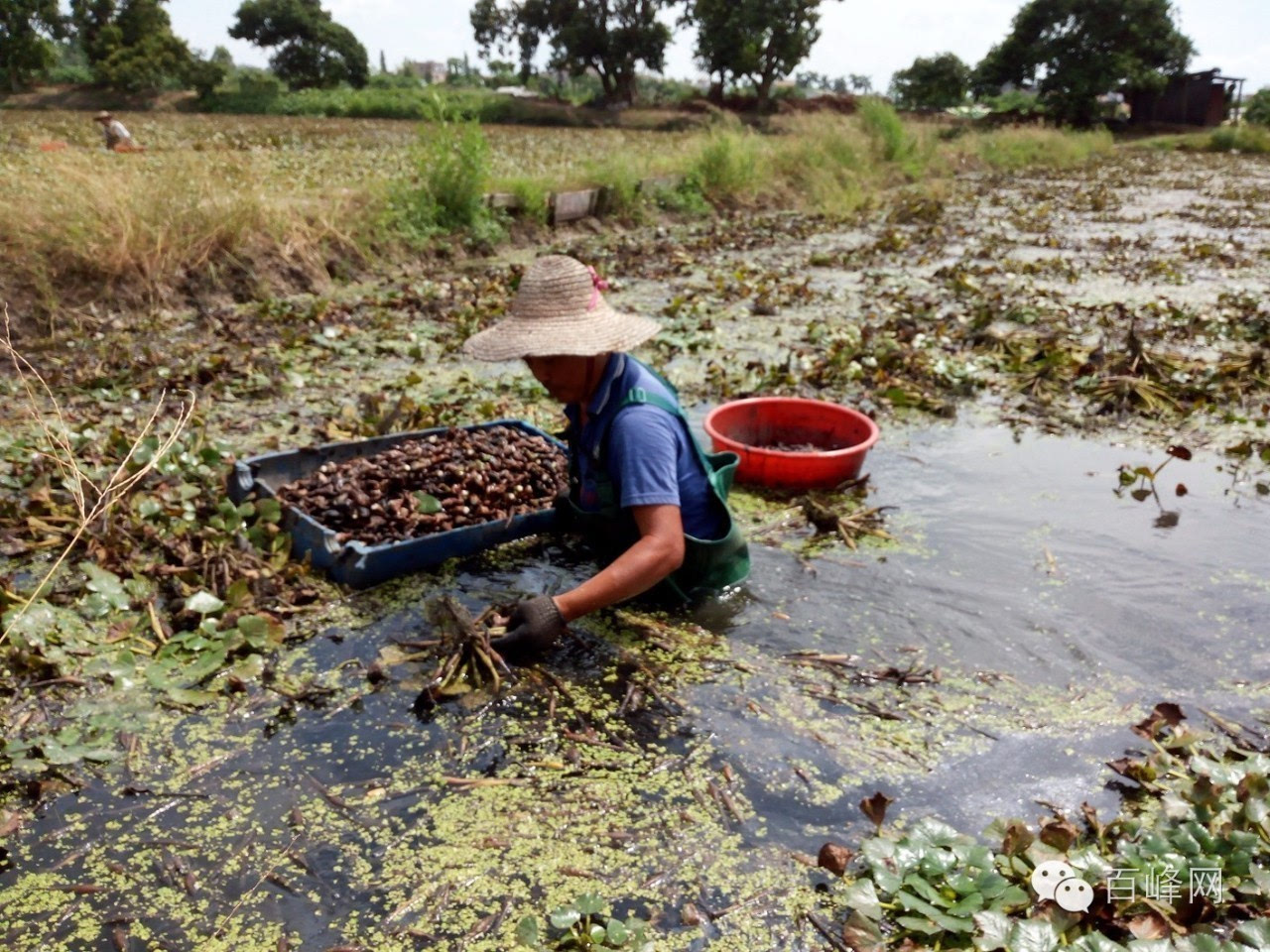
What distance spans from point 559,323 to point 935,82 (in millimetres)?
43080

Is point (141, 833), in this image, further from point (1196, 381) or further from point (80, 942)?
point (1196, 381)

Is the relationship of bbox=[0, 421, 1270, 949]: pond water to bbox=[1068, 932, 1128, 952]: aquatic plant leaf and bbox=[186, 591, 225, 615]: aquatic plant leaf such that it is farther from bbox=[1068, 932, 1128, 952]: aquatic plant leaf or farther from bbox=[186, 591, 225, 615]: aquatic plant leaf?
bbox=[1068, 932, 1128, 952]: aquatic plant leaf

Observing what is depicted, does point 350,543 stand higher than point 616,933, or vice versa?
point 350,543

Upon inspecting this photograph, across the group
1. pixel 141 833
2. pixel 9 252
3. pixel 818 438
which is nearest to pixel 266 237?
pixel 9 252

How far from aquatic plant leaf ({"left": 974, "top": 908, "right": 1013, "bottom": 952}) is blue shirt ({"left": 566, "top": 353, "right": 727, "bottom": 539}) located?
1.23 m

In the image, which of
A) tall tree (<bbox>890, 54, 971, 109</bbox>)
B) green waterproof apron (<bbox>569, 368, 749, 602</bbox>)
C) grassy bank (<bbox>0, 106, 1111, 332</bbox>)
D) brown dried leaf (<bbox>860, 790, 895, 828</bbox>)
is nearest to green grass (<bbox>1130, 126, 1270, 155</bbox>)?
tall tree (<bbox>890, 54, 971, 109</bbox>)

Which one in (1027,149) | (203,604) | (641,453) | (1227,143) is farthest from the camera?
(1227,143)

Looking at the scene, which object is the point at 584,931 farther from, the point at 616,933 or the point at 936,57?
the point at 936,57

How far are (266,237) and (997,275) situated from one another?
6.55 m

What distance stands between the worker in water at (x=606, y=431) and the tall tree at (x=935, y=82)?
42097 millimetres

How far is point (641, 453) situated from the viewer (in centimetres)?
258

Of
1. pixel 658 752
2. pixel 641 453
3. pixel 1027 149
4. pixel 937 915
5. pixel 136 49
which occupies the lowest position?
pixel 658 752

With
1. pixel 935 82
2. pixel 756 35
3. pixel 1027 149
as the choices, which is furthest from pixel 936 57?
pixel 1027 149

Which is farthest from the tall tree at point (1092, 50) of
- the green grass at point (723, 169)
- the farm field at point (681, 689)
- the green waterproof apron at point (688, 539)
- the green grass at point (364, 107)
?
the green waterproof apron at point (688, 539)
